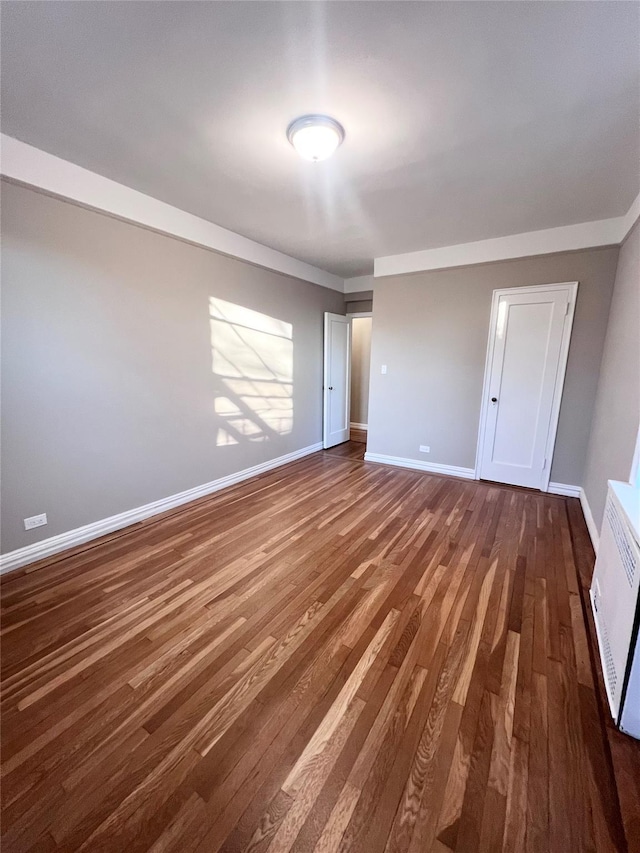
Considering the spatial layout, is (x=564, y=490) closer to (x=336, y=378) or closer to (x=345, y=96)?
(x=336, y=378)

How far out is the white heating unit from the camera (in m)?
1.26

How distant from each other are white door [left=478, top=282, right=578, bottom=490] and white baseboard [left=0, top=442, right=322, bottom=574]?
116 inches

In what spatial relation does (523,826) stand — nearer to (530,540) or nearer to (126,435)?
(530,540)

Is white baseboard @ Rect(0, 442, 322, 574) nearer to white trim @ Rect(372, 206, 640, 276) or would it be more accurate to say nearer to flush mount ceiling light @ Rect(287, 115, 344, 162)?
flush mount ceiling light @ Rect(287, 115, 344, 162)

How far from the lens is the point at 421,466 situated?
4.43 meters

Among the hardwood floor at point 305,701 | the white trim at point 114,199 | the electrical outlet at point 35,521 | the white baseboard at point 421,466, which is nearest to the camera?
the hardwood floor at point 305,701

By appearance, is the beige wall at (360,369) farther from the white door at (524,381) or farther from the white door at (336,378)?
the white door at (524,381)

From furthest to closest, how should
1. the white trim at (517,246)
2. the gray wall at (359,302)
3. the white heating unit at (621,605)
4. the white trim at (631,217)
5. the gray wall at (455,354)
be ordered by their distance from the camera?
1. the gray wall at (359,302)
2. the gray wall at (455,354)
3. the white trim at (517,246)
4. the white trim at (631,217)
5. the white heating unit at (621,605)


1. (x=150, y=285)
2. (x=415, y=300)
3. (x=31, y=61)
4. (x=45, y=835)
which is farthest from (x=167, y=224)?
(x=45, y=835)

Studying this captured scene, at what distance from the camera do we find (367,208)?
9.38 ft

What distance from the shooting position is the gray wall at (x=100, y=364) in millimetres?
2170

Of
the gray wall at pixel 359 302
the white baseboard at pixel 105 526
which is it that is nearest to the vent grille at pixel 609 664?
the white baseboard at pixel 105 526

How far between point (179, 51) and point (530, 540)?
3658 mm

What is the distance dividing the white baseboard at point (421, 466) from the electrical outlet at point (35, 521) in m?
3.59
